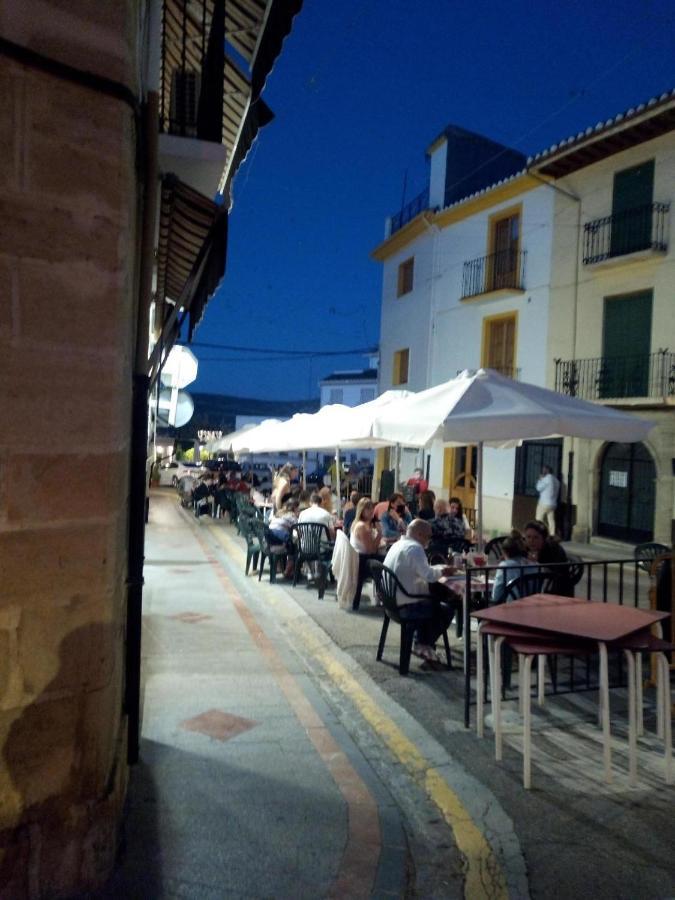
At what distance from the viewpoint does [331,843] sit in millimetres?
3500

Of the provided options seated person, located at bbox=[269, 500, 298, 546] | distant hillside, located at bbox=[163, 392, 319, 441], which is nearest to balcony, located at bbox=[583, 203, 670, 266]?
seated person, located at bbox=[269, 500, 298, 546]

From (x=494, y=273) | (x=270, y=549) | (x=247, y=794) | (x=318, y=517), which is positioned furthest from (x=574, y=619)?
(x=494, y=273)

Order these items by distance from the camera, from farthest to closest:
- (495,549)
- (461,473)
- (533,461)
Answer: (461,473) < (533,461) < (495,549)

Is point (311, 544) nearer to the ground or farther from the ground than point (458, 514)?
nearer to the ground

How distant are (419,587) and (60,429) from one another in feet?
13.8

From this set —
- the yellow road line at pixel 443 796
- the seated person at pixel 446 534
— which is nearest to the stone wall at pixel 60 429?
the yellow road line at pixel 443 796

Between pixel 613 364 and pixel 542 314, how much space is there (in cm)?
275

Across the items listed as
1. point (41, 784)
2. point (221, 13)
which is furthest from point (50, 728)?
point (221, 13)

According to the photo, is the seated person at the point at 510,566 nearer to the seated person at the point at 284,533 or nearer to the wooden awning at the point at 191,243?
the wooden awning at the point at 191,243

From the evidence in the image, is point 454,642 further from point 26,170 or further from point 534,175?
point 534,175

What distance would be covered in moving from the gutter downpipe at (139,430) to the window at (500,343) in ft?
54.3

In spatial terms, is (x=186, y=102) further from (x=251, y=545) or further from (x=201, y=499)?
(x=201, y=499)

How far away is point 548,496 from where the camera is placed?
54.6 feet

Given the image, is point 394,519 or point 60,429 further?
point 394,519
